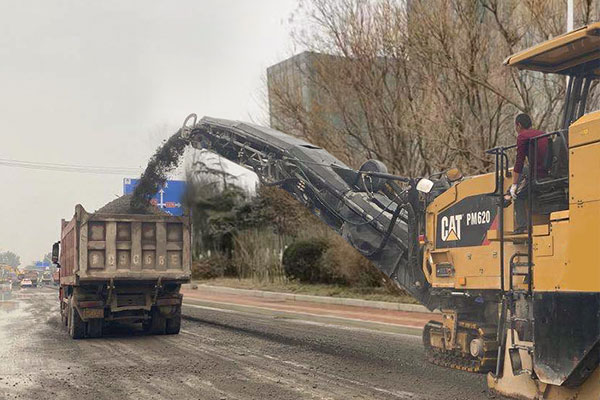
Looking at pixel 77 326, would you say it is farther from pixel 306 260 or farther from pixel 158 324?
pixel 306 260

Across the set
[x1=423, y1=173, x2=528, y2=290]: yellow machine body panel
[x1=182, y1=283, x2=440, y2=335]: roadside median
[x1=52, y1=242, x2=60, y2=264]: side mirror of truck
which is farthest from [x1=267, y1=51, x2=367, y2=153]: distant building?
[x1=423, y1=173, x2=528, y2=290]: yellow machine body panel

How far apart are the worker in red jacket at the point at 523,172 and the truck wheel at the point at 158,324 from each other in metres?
8.75

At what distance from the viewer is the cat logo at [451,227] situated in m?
7.00

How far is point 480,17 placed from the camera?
656 inches

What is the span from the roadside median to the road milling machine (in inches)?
126

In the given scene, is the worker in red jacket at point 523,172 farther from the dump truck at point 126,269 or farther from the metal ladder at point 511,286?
the dump truck at point 126,269

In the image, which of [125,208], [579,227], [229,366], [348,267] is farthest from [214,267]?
[579,227]

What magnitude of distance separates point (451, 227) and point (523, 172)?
53.0 inches

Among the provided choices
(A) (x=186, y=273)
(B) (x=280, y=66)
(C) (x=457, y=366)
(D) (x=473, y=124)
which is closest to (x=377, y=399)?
(C) (x=457, y=366)

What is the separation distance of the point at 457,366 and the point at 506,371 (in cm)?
125

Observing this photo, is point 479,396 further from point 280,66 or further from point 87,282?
point 280,66

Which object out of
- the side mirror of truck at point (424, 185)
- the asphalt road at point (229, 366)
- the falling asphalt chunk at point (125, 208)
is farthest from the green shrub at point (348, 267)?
the side mirror of truck at point (424, 185)

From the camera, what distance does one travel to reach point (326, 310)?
61.5ft

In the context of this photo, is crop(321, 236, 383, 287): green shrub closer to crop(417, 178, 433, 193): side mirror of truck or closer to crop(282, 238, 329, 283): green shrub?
crop(282, 238, 329, 283): green shrub
